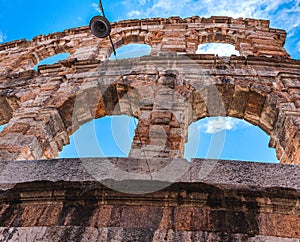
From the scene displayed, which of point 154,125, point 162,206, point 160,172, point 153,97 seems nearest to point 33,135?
point 154,125

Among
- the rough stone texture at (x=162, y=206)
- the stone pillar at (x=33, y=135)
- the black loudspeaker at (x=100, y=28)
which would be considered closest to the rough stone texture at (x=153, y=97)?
the stone pillar at (x=33, y=135)

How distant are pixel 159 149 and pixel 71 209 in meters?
1.99

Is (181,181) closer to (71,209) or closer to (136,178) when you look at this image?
(136,178)

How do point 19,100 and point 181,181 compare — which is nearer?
point 181,181

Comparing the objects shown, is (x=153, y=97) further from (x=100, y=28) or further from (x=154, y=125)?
(x=100, y=28)

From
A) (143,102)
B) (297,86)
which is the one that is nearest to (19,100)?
(143,102)

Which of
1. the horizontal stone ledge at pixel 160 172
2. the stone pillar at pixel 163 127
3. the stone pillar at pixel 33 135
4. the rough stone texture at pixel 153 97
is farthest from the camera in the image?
the rough stone texture at pixel 153 97

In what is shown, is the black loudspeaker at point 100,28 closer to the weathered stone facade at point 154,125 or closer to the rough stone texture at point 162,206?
the weathered stone facade at point 154,125

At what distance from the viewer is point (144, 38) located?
1246 centimetres

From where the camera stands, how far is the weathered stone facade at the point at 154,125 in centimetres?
315

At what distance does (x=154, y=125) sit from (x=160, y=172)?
2.16 metres

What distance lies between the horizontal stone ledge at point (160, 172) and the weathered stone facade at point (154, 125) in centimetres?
2

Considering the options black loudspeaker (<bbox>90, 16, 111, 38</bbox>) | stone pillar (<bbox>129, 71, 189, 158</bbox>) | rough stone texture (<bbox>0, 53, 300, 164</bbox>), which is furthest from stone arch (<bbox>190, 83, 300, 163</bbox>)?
black loudspeaker (<bbox>90, 16, 111, 38</bbox>)

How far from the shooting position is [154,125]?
223 inches
